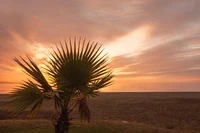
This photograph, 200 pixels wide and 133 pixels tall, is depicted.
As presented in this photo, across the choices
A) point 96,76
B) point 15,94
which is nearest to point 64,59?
point 96,76

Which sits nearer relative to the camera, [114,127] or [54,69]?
[54,69]

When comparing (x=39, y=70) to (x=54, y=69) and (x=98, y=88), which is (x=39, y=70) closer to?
(x=54, y=69)

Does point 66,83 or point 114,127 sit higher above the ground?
point 66,83

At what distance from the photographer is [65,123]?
11.0 metres

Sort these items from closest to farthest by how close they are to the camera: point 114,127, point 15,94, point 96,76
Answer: point 15,94, point 96,76, point 114,127

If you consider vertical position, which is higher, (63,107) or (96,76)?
(96,76)

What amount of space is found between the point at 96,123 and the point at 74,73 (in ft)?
33.1

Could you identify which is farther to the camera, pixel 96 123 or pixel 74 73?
pixel 96 123

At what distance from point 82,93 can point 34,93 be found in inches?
78.6

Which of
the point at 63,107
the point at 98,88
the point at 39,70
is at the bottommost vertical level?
the point at 63,107

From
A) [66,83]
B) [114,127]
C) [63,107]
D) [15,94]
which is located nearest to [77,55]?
[66,83]

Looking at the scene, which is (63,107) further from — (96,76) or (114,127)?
(114,127)

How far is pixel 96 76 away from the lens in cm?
1134

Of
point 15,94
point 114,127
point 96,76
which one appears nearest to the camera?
point 15,94
